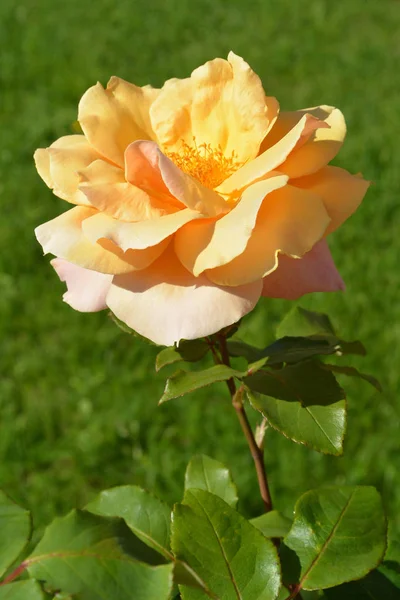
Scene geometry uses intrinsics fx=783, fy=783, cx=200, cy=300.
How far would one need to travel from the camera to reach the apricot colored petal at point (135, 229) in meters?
0.54

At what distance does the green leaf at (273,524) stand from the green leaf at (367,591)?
7cm

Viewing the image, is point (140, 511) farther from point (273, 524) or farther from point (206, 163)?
point (206, 163)

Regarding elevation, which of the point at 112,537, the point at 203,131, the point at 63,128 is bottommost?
the point at 63,128

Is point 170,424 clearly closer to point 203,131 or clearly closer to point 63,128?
point 203,131

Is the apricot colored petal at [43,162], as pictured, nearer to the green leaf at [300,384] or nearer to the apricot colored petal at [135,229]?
the apricot colored petal at [135,229]

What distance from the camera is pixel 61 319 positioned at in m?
2.22

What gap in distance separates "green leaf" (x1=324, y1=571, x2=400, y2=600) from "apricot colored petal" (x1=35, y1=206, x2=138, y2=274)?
37cm

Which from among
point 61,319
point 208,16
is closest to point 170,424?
point 61,319

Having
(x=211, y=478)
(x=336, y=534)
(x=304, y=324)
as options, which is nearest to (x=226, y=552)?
(x=336, y=534)

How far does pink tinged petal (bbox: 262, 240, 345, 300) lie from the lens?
0.61 metres

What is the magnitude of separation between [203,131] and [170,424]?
1.33m

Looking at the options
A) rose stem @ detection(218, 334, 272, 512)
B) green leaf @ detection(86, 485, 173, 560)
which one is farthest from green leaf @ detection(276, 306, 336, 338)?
green leaf @ detection(86, 485, 173, 560)

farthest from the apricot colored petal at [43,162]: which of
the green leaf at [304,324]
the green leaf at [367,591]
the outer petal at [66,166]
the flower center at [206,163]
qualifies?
the green leaf at [367,591]

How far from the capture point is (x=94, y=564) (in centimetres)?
45
